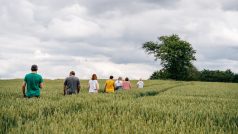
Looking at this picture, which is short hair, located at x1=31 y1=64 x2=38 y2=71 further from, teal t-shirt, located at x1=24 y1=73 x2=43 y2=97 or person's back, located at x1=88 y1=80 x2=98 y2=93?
person's back, located at x1=88 y1=80 x2=98 y2=93

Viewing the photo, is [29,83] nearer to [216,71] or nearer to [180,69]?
[180,69]

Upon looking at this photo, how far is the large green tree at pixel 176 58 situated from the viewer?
347 ft

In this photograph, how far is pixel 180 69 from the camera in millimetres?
106062

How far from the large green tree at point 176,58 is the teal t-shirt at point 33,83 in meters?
91.2

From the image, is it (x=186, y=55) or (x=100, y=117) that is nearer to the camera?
(x=100, y=117)

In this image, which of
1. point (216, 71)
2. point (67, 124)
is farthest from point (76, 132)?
point (216, 71)

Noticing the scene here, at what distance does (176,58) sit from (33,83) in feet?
310

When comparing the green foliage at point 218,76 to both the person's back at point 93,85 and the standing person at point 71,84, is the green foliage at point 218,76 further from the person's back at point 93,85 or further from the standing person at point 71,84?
the standing person at point 71,84

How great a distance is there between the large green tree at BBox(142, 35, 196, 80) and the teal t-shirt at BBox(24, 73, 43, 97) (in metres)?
91.2

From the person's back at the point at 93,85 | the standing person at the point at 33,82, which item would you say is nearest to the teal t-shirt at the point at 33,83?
the standing person at the point at 33,82

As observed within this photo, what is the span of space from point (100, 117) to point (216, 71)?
13506 cm

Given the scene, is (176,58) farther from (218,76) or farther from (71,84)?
(71,84)

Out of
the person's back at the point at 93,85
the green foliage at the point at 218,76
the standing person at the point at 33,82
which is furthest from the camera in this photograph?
the green foliage at the point at 218,76

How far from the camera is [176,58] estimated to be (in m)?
107
